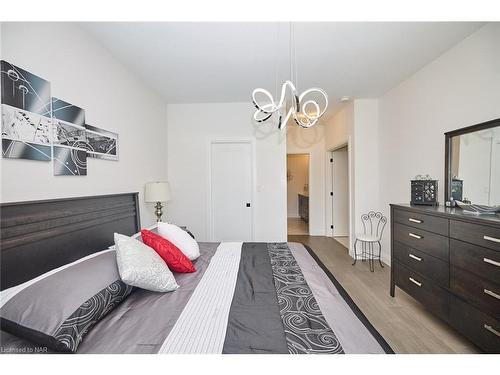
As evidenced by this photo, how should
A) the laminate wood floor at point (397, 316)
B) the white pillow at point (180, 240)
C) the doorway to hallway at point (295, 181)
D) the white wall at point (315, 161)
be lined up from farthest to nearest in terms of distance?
the doorway to hallway at point (295, 181)
the white wall at point (315, 161)
the white pillow at point (180, 240)
the laminate wood floor at point (397, 316)

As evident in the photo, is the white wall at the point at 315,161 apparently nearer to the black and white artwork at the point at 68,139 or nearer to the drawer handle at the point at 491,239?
the drawer handle at the point at 491,239

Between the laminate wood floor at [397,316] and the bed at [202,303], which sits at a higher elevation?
the bed at [202,303]

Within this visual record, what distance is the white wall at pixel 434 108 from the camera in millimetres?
1788

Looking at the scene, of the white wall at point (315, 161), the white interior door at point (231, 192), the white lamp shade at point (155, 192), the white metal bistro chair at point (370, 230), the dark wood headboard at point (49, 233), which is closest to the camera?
the dark wood headboard at point (49, 233)

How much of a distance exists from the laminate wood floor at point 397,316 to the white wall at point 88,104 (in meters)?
2.74

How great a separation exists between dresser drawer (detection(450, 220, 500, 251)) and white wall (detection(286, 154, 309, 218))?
653 cm

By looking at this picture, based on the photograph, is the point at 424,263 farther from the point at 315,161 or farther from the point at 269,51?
the point at 315,161

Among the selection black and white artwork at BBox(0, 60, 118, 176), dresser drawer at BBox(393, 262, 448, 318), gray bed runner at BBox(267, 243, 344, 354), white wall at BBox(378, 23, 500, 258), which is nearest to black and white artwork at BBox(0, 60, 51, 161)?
black and white artwork at BBox(0, 60, 118, 176)

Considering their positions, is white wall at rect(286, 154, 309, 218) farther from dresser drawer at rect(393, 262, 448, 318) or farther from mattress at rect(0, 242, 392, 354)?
mattress at rect(0, 242, 392, 354)

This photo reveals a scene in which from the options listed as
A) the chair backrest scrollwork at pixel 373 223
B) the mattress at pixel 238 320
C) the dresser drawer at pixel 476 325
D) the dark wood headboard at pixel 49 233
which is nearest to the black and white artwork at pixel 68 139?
the dark wood headboard at pixel 49 233

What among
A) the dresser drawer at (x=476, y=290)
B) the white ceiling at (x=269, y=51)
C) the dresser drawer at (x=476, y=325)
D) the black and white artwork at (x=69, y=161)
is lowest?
the dresser drawer at (x=476, y=325)

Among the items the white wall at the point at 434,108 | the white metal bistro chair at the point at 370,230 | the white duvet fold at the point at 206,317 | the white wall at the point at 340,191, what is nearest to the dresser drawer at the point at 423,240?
the white wall at the point at 434,108

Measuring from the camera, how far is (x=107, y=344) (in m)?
0.86

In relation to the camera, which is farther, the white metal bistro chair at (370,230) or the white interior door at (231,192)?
the white interior door at (231,192)
